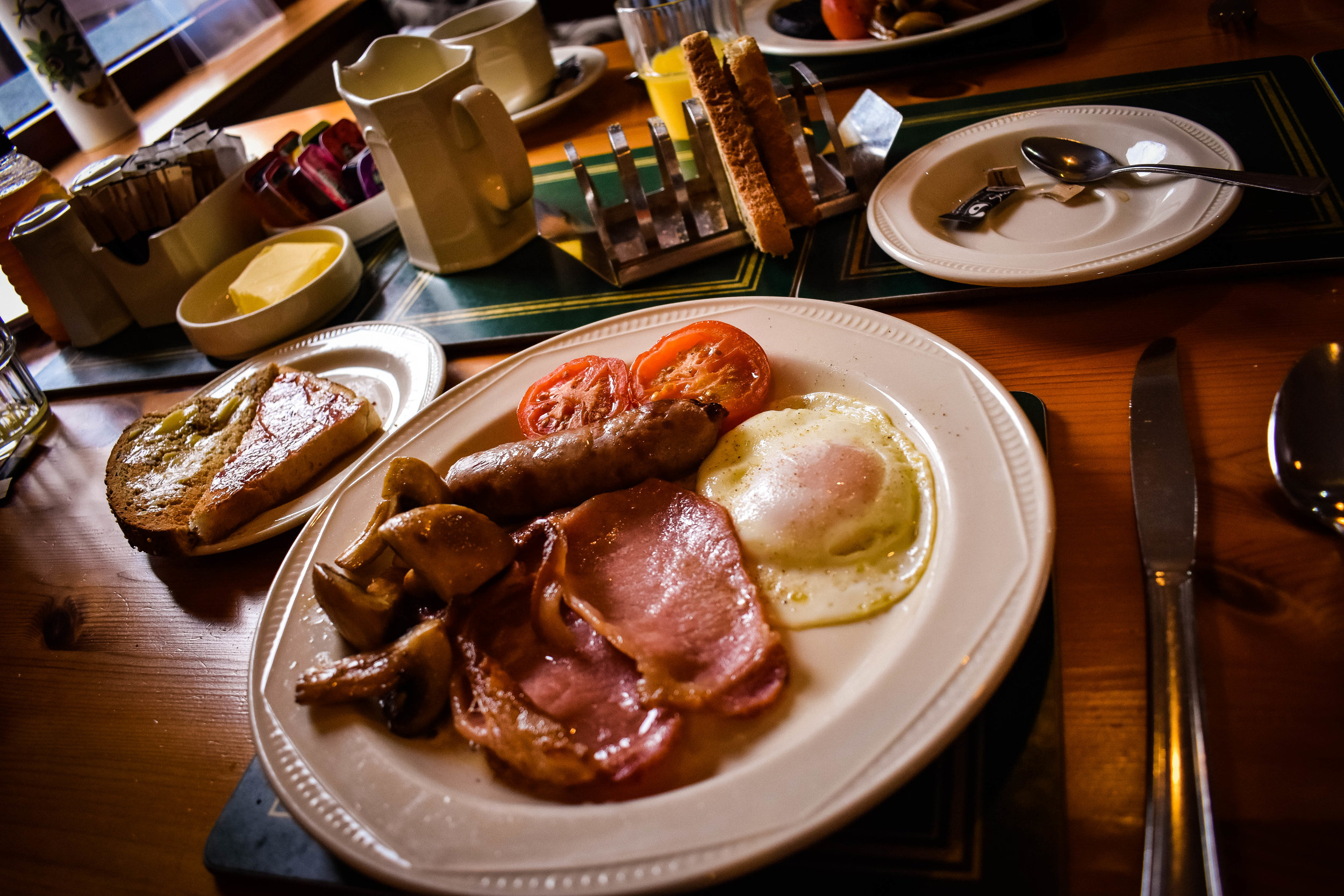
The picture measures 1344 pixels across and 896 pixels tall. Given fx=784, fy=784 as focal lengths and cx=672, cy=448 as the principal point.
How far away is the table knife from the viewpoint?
71cm

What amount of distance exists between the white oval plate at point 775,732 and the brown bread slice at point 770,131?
2.07 ft

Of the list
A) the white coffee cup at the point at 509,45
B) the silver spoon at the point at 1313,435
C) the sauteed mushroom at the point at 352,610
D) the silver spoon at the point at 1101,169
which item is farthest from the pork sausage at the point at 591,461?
the white coffee cup at the point at 509,45

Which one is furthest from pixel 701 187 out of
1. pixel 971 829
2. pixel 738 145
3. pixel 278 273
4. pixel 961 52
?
pixel 971 829

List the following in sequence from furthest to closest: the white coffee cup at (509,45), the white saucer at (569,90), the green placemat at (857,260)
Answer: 1. the white saucer at (569,90)
2. the white coffee cup at (509,45)
3. the green placemat at (857,260)

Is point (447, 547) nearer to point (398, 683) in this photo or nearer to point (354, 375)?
point (398, 683)

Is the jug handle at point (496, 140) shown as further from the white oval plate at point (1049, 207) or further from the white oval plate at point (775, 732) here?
the white oval plate at point (775, 732)

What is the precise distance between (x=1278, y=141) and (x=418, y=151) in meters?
1.90

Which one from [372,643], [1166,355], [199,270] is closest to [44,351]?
[199,270]

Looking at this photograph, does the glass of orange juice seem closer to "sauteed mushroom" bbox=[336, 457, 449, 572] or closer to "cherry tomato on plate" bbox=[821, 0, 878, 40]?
"cherry tomato on plate" bbox=[821, 0, 878, 40]

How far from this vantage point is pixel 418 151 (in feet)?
6.32

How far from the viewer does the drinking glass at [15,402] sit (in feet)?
6.62

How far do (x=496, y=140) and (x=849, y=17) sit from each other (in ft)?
4.09

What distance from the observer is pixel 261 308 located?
6.71 feet

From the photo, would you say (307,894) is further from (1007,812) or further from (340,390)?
(340,390)
